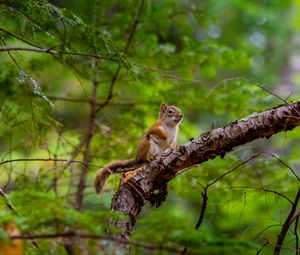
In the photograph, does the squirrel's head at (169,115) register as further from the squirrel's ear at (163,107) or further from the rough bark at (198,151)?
the rough bark at (198,151)

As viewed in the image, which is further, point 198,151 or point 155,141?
point 155,141

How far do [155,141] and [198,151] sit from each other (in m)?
1.54

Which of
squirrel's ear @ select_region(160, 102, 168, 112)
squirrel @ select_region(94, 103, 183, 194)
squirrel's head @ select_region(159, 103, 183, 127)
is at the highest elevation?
squirrel's ear @ select_region(160, 102, 168, 112)

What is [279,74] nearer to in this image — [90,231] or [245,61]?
[245,61]

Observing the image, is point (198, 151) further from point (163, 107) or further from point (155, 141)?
point (163, 107)

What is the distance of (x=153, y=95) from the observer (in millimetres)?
5945

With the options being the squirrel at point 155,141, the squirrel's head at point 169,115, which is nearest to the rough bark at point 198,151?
the squirrel at point 155,141

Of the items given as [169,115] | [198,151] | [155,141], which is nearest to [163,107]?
[169,115]

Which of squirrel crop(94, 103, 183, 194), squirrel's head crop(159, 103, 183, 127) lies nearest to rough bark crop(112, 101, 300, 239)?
squirrel crop(94, 103, 183, 194)

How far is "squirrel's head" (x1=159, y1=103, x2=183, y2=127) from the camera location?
5.37m

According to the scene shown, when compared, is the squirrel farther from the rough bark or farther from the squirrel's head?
the rough bark

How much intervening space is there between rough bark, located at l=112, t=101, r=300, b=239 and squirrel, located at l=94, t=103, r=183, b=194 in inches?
28.0

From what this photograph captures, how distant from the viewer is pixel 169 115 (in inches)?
212

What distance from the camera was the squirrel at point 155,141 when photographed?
4.39m
